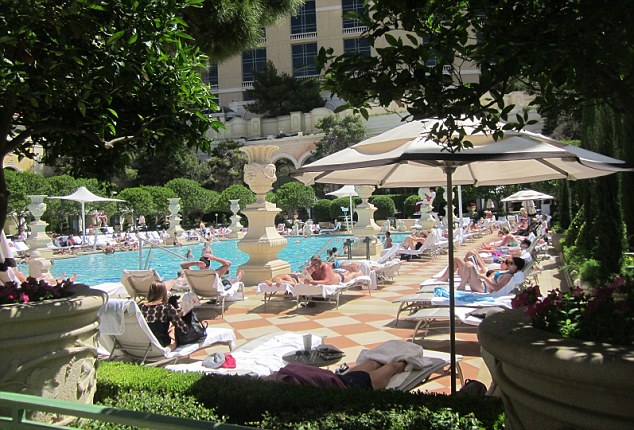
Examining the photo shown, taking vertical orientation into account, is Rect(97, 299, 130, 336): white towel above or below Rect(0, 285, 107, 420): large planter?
below

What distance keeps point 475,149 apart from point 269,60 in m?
57.0

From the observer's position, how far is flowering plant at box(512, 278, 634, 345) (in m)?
1.83

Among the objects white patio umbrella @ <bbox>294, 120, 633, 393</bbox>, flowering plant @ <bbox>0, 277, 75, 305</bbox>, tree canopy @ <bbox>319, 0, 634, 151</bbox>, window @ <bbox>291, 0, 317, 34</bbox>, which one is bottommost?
flowering plant @ <bbox>0, 277, 75, 305</bbox>

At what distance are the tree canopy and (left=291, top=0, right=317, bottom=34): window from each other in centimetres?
5833

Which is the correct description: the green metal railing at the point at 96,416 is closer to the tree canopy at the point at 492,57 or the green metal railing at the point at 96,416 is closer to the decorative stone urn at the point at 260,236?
the tree canopy at the point at 492,57

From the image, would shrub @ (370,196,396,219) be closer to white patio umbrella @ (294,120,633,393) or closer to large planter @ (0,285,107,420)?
white patio umbrella @ (294,120,633,393)

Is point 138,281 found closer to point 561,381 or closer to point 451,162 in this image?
point 451,162

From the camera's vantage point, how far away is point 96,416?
163cm

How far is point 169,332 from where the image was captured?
16.1ft

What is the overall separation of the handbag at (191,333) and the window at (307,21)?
56.2 meters

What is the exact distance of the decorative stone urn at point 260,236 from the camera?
9648 mm

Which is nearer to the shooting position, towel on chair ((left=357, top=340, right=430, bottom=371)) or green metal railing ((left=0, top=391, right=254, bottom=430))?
green metal railing ((left=0, top=391, right=254, bottom=430))

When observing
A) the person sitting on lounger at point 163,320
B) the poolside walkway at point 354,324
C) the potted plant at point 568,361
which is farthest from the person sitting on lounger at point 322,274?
the potted plant at point 568,361

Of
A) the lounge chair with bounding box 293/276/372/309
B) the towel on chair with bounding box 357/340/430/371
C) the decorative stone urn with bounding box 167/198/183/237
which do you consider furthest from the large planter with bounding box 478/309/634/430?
the decorative stone urn with bounding box 167/198/183/237
